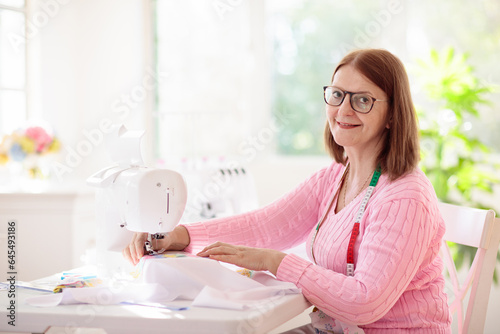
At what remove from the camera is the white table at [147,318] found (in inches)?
43.9

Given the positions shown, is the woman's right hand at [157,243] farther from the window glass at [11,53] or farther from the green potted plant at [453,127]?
the window glass at [11,53]

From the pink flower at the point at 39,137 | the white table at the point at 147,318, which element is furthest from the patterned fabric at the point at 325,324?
the pink flower at the point at 39,137

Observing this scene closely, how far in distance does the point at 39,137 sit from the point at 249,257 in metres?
2.10

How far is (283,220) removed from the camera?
72.9 inches

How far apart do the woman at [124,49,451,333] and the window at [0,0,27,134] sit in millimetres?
2079

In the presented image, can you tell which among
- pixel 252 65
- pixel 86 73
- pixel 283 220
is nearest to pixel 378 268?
pixel 283 220

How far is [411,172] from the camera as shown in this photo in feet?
4.95

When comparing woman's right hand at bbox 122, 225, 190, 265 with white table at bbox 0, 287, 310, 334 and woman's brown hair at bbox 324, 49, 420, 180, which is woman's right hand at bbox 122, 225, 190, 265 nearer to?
white table at bbox 0, 287, 310, 334

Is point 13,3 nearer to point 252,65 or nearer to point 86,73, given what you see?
point 86,73

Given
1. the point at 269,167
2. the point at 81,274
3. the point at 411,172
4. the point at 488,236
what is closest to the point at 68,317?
the point at 81,274

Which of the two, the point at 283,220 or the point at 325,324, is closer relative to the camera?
the point at 325,324

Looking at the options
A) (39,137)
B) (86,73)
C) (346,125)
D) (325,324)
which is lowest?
(325,324)

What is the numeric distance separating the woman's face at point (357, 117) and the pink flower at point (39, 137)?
2.01 metres

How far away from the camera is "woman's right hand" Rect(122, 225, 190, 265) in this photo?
1.51 metres
